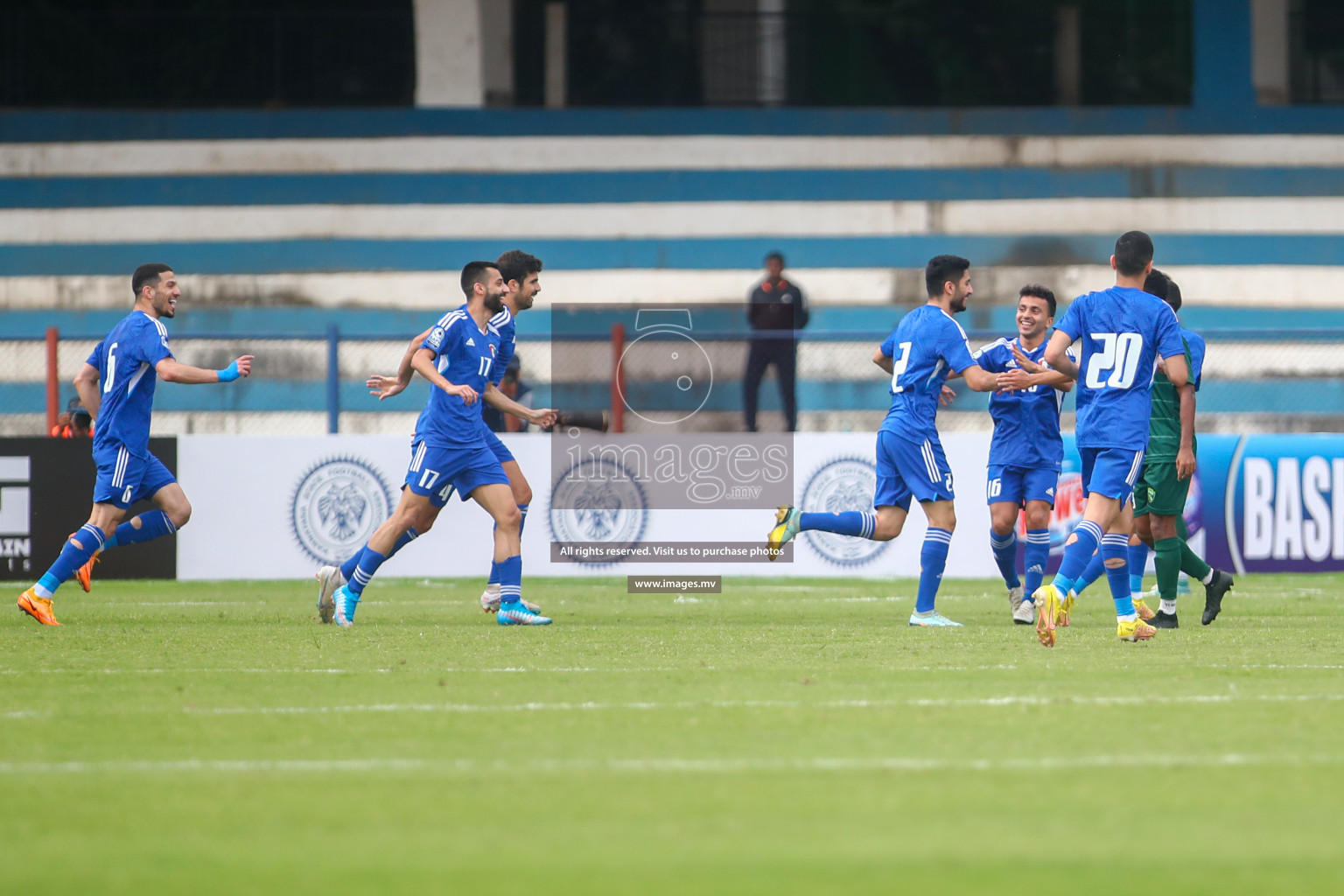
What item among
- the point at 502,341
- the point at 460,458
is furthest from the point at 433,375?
the point at 502,341

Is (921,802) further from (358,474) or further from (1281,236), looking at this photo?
(1281,236)

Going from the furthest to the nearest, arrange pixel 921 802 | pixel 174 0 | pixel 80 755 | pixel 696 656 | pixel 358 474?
pixel 174 0 < pixel 358 474 < pixel 696 656 < pixel 80 755 < pixel 921 802

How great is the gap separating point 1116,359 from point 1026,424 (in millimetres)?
1567

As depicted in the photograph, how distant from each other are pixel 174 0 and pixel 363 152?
342 centimetres

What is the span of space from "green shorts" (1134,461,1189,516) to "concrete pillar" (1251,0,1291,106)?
13.7 metres

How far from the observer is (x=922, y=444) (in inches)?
368

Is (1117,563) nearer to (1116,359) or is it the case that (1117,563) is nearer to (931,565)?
(1116,359)

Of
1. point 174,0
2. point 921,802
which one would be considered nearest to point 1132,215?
point 174,0

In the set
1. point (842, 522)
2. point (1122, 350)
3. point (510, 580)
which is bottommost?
point (510, 580)

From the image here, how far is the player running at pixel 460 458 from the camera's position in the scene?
30.4 ft

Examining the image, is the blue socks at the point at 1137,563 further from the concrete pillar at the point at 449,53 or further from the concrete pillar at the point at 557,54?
the concrete pillar at the point at 449,53

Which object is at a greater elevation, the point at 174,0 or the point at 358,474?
the point at 174,0

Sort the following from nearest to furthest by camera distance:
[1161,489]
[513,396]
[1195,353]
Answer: [1161,489] → [1195,353] → [513,396]

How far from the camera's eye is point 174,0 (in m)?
21.6
